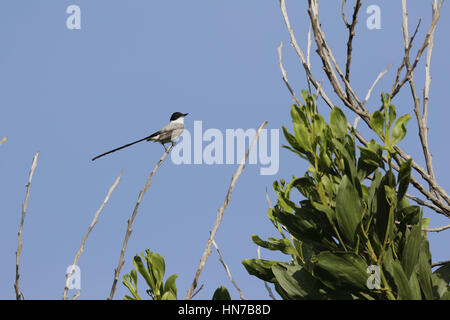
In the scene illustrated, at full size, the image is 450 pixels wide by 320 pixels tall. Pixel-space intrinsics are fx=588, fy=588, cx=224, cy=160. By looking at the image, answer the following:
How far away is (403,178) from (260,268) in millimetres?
1281

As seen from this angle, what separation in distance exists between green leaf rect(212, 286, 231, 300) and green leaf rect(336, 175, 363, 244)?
1.00 metres

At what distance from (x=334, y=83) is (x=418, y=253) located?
5.99 feet

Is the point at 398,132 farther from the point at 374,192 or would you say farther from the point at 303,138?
the point at 303,138

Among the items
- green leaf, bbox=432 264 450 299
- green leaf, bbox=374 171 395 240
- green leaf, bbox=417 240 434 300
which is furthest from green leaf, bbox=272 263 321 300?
green leaf, bbox=432 264 450 299

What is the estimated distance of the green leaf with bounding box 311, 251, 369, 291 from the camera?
3678 mm

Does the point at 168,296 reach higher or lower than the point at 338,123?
lower

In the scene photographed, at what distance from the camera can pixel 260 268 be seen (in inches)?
178

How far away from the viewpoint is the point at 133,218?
3057mm

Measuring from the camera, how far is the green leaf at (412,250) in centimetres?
372

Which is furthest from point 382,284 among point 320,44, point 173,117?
point 173,117

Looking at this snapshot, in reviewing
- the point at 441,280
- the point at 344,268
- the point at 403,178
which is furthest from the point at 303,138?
the point at 441,280

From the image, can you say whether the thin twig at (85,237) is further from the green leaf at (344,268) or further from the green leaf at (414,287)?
the green leaf at (414,287)
